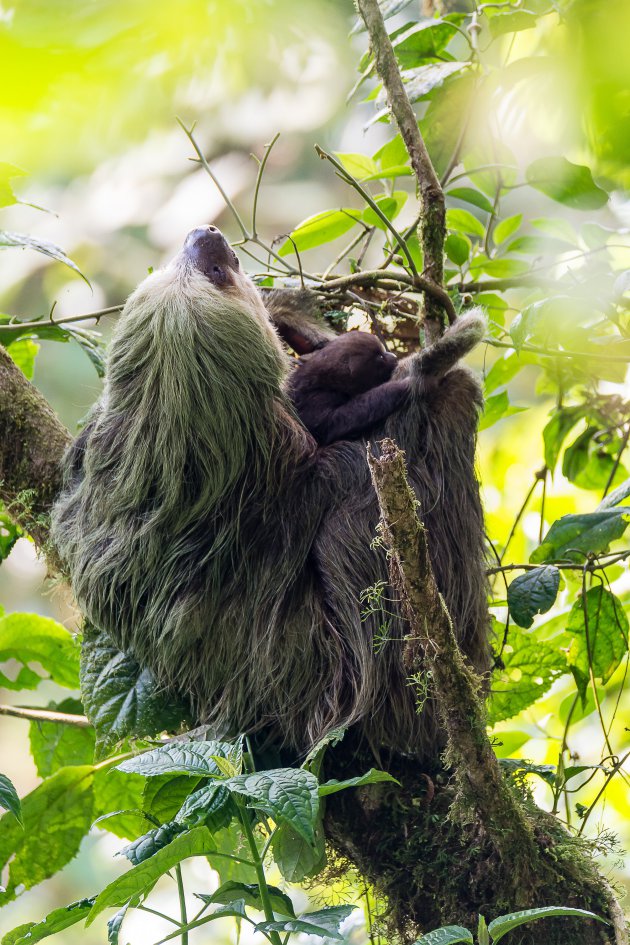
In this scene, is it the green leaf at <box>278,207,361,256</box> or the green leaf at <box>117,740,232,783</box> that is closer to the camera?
the green leaf at <box>117,740,232,783</box>

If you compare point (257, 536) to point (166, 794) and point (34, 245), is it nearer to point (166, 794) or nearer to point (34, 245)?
point (166, 794)

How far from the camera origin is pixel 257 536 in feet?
10.2

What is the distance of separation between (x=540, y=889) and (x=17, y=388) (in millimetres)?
2404

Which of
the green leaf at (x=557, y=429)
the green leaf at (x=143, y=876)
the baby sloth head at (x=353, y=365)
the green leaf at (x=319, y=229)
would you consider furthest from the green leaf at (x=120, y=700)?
the green leaf at (x=557, y=429)

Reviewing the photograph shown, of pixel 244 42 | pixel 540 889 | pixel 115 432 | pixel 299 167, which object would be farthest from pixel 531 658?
pixel 299 167

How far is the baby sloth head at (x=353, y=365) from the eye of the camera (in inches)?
132

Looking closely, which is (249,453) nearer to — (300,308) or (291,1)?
(300,308)

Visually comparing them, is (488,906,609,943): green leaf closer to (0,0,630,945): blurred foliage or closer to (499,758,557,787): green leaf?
(0,0,630,945): blurred foliage

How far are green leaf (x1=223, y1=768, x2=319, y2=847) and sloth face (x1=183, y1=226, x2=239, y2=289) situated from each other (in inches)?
74.2

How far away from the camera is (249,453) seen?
310 centimetres

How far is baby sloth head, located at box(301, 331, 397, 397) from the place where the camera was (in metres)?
3.36

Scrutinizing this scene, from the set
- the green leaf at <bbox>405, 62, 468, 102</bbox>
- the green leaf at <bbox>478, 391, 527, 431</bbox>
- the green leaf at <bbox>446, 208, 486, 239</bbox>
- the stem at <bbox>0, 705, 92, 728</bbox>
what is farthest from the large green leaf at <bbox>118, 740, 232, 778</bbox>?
the green leaf at <bbox>446, 208, 486, 239</bbox>

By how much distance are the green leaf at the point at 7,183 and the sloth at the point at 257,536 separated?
2.29 ft

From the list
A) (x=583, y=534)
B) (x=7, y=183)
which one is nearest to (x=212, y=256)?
(x=7, y=183)
